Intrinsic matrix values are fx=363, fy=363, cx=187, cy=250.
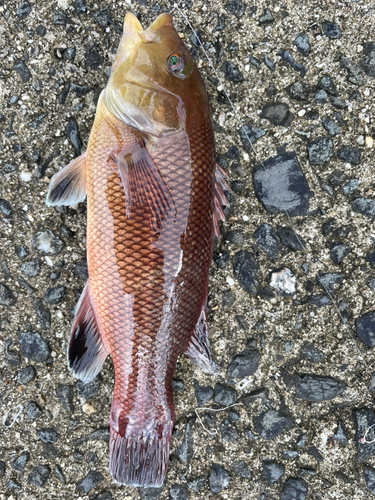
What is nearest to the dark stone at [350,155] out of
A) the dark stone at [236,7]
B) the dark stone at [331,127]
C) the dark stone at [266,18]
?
the dark stone at [331,127]

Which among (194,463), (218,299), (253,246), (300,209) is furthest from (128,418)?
(300,209)

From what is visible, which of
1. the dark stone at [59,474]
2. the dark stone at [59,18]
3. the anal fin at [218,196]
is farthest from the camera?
the dark stone at [59,474]

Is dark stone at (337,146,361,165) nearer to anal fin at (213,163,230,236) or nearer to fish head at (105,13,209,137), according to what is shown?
anal fin at (213,163,230,236)

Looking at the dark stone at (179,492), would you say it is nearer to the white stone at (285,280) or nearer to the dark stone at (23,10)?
the white stone at (285,280)

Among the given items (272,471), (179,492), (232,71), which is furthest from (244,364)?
(232,71)

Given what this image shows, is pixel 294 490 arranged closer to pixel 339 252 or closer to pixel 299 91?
pixel 339 252

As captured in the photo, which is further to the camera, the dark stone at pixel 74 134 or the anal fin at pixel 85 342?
the dark stone at pixel 74 134

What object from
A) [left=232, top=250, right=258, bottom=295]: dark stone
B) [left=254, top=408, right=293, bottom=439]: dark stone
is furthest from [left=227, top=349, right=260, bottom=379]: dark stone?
[left=232, top=250, right=258, bottom=295]: dark stone
